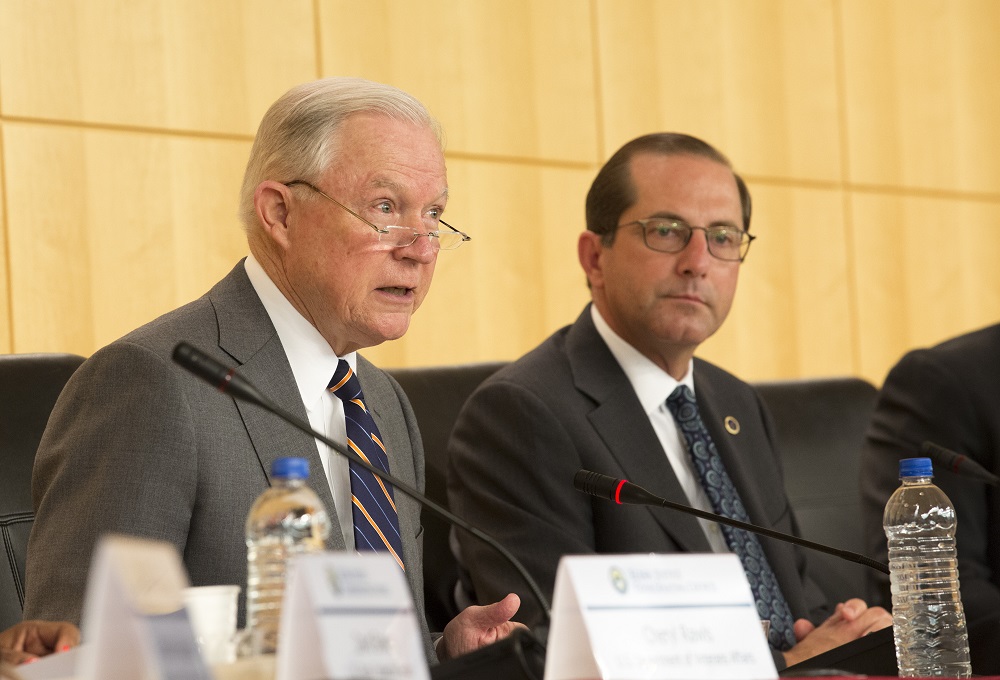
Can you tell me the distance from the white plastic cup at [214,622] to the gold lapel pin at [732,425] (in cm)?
206

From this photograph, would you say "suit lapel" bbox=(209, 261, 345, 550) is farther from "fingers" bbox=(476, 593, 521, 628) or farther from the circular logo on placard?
the circular logo on placard

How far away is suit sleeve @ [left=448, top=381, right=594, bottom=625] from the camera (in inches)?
103

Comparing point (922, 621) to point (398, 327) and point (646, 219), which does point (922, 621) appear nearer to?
point (398, 327)

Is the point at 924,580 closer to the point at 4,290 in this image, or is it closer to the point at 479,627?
the point at 479,627

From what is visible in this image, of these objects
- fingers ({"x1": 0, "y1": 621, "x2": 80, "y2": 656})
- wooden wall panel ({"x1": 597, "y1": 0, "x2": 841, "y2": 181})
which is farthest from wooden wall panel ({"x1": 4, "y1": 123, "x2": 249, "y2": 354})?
fingers ({"x1": 0, "y1": 621, "x2": 80, "y2": 656})

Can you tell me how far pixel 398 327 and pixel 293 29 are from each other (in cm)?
162

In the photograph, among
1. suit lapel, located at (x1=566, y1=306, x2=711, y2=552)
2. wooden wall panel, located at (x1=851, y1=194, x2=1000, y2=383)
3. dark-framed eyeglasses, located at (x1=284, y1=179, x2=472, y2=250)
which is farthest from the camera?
wooden wall panel, located at (x1=851, y1=194, x2=1000, y2=383)

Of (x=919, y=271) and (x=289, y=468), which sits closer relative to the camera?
(x=289, y=468)

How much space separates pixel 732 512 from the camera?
9.36ft

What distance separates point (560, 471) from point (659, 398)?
1.30 feet

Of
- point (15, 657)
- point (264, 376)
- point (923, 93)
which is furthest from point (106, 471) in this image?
point (923, 93)

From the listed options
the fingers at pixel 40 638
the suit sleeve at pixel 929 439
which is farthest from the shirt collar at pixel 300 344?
the suit sleeve at pixel 929 439

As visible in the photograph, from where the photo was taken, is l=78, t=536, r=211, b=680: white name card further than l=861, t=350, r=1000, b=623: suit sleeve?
No

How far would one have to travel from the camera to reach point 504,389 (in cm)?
278
